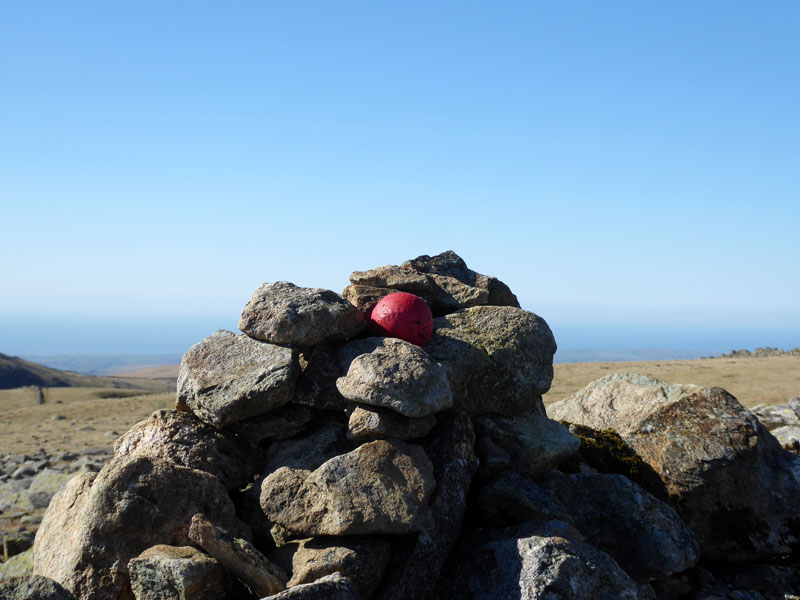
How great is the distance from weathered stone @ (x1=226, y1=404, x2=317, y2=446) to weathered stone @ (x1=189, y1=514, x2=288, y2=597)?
186 cm

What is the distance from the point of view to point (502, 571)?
744cm

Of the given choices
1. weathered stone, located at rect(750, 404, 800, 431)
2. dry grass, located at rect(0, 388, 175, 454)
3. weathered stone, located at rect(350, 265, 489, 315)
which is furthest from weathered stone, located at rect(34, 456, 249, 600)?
dry grass, located at rect(0, 388, 175, 454)

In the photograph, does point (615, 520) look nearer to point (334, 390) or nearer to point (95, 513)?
point (334, 390)

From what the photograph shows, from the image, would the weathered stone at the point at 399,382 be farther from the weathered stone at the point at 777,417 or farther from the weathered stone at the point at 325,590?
the weathered stone at the point at 777,417

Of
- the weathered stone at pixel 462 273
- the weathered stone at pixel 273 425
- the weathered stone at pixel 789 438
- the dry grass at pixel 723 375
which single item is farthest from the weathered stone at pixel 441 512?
the dry grass at pixel 723 375

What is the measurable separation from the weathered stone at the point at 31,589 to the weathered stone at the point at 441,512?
10.9 feet

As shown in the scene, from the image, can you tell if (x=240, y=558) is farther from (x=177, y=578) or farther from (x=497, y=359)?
(x=497, y=359)

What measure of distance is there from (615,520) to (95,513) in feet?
23.2

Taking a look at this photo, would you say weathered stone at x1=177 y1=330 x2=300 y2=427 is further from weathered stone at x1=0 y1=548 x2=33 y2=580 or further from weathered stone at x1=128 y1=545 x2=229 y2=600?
weathered stone at x1=0 y1=548 x2=33 y2=580

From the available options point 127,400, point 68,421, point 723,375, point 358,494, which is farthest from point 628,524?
point 127,400

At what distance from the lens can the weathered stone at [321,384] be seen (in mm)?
8734

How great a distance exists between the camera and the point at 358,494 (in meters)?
7.34

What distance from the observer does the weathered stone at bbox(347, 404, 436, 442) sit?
8.04 metres

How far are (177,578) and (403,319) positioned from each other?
4655mm
